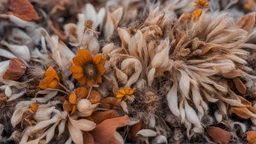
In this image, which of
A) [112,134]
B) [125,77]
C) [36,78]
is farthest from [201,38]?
[36,78]

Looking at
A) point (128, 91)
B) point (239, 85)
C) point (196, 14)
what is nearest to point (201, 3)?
point (196, 14)

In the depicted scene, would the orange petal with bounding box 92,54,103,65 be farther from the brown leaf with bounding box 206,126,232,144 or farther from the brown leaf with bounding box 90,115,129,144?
the brown leaf with bounding box 206,126,232,144

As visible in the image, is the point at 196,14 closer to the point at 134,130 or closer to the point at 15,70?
the point at 134,130

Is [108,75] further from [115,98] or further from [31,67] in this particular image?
[31,67]

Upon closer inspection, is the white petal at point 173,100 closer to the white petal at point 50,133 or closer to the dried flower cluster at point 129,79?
the dried flower cluster at point 129,79

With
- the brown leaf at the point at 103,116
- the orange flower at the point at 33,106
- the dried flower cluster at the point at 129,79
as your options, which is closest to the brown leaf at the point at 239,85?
the dried flower cluster at the point at 129,79

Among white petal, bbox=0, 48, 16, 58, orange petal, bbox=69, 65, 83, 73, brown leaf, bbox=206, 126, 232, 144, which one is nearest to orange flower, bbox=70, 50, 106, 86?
orange petal, bbox=69, 65, 83, 73
